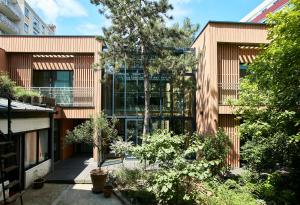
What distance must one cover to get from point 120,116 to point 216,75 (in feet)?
21.3

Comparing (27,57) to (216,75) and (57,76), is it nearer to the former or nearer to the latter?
(57,76)

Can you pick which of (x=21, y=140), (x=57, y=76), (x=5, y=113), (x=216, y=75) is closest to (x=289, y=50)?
(x=216, y=75)

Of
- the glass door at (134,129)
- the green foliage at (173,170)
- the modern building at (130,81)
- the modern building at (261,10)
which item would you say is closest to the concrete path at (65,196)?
the green foliage at (173,170)

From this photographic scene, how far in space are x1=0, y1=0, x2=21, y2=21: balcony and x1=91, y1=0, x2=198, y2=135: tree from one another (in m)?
30.5

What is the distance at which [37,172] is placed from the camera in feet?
39.2

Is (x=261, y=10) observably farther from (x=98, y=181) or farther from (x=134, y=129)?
(x=98, y=181)

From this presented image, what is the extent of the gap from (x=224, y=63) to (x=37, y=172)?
11.0m

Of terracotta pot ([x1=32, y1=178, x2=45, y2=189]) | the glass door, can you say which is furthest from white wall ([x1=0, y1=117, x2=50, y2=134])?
the glass door

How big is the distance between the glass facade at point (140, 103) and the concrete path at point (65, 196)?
672cm

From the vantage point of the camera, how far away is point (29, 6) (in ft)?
151

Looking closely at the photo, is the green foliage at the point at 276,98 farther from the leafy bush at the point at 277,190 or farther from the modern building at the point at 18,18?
the modern building at the point at 18,18

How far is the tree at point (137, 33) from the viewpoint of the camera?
12930 millimetres

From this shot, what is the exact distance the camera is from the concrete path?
9.41 meters

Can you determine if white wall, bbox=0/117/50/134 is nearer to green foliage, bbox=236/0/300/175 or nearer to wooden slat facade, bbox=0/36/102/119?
wooden slat facade, bbox=0/36/102/119
